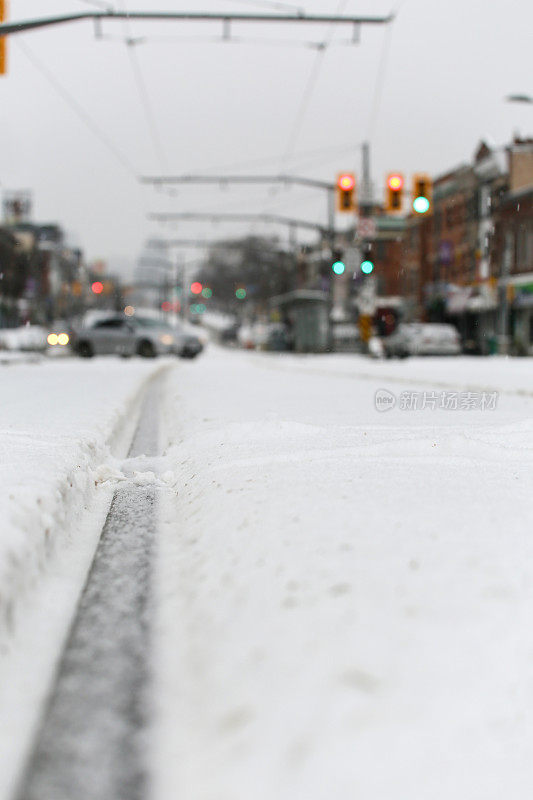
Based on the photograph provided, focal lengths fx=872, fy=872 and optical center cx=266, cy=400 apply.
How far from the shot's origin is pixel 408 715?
2055mm

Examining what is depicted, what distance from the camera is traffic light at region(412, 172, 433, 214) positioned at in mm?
20848

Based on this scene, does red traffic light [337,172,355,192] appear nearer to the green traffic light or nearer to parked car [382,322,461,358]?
the green traffic light

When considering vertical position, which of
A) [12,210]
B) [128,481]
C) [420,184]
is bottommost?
[128,481]

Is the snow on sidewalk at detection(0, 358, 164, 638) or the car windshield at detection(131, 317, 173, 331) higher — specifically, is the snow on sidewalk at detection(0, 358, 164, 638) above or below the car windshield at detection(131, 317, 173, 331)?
below

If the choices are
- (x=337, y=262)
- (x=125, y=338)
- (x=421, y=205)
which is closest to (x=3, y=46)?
(x=421, y=205)

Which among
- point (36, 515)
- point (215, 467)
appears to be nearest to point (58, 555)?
point (36, 515)

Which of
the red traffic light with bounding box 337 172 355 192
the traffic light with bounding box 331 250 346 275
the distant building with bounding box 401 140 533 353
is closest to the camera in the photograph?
the red traffic light with bounding box 337 172 355 192

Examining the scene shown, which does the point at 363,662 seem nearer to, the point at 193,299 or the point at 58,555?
the point at 58,555

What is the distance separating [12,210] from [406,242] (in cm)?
5372

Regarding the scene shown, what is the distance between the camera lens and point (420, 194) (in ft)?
68.6

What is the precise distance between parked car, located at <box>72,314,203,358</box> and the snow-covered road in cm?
2473

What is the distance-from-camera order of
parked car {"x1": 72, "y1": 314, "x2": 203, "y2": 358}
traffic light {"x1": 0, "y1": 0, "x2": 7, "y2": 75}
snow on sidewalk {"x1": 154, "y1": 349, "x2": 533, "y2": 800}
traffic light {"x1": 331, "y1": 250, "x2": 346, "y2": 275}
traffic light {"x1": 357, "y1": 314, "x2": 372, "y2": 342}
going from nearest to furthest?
snow on sidewalk {"x1": 154, "y1": 349, "x2": 533, "y2": 800} → traffic light {"x1": 0, "y1": 0, "x2": 7, "y2": 75} → traffic light {"x1": 331, "y1": 250, "x2": 346, "y2": 275} → traffic light {"x1": 357, "y1": 314, "x2": 372, "y2": 342} → parked car {"x1": 72, "y1": 314, "x2": 203, "y2": 358}

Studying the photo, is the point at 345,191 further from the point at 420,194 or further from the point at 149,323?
the point at 149,323

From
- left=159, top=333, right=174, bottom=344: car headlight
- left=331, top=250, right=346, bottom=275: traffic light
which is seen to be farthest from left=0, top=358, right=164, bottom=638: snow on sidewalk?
left=159, top=333, right=174, bottom=344: car headlight
